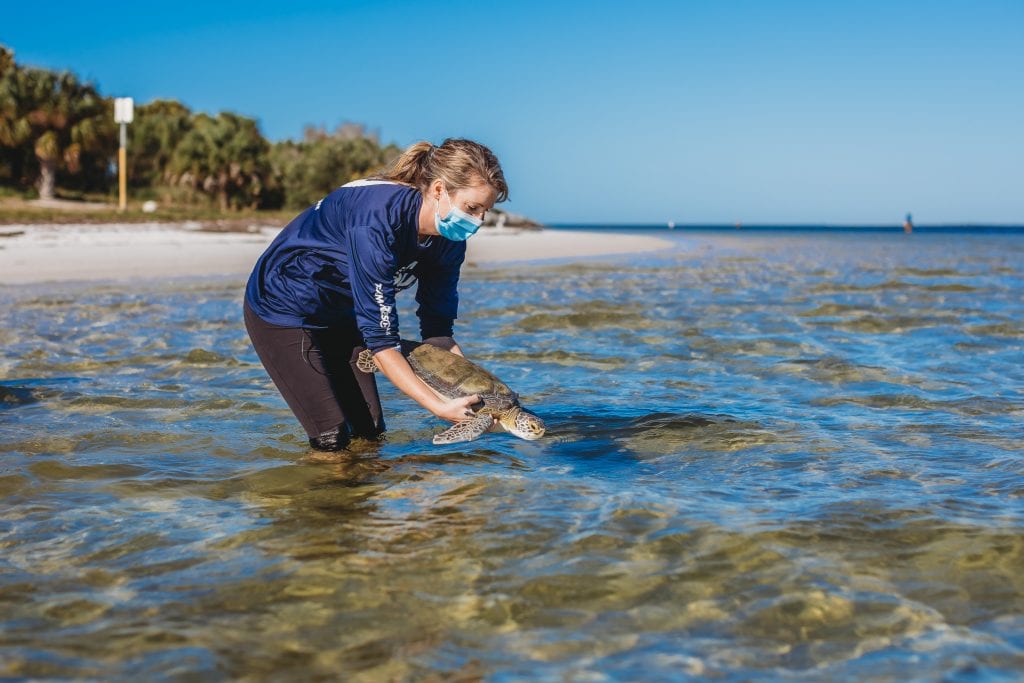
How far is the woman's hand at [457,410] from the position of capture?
454 centimetres

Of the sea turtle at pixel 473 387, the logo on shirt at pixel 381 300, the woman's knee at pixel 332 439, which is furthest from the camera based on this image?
the woman's knee at pixel 332 439

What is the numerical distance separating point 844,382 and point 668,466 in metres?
3.67

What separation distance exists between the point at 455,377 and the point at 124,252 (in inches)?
793

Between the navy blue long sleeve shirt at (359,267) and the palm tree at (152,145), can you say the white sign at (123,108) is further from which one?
the navy blue long sleeve shirt at (359,267)

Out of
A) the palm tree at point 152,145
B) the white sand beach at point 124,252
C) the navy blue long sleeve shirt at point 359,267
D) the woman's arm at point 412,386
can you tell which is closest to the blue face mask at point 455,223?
the navy blue long sleeve shirt at point 359,267

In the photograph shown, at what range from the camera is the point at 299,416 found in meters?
5.35

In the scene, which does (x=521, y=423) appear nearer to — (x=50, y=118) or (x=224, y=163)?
(x=50, y=118)

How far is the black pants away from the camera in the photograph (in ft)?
17.0

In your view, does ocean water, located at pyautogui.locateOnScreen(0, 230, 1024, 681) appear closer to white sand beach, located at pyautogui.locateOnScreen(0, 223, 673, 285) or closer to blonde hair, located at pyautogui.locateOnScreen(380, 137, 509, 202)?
blonde hair, located at pyautogui.locateOnScreen(380, 137, 509, 202)

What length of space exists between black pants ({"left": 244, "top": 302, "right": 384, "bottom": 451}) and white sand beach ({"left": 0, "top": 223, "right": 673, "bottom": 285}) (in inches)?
554

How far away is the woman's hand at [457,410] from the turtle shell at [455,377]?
0.11 m

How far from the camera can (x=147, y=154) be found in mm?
51688

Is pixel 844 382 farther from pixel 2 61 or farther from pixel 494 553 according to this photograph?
pixel 2 61

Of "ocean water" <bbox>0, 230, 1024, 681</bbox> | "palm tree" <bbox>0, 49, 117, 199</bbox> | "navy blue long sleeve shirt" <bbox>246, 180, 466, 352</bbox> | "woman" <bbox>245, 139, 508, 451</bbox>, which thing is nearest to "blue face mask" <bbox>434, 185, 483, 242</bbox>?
"woman" <bbox>245, 139, 508, 451</bbox>
